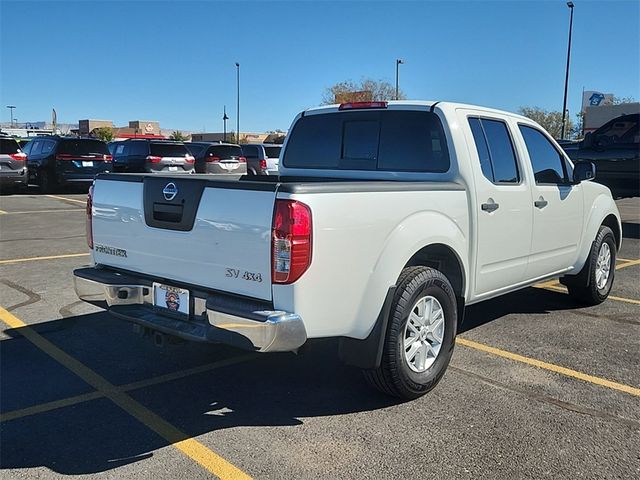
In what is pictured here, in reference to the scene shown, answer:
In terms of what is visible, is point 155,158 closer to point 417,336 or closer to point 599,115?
point 417,336

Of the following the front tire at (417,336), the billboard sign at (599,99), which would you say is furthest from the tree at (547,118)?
the front tire at (417,336)

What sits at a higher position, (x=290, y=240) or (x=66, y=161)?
(x=66, y=161)

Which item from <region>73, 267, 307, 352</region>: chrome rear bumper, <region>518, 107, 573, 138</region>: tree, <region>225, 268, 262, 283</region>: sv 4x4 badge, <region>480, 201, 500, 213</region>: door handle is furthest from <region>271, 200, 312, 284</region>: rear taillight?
<region>518, 107, 573, 138</region>: tree

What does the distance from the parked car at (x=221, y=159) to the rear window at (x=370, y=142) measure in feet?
53.2

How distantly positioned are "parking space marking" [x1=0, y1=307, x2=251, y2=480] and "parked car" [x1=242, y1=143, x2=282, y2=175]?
17.2 meters

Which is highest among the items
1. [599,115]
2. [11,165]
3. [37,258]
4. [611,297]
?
[599,115]

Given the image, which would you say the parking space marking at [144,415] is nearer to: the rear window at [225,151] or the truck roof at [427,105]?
the truck roof at [427,105]

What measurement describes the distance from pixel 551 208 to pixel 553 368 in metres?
1.53

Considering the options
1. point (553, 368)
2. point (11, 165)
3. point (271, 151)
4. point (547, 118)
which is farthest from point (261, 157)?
point (547, 118)

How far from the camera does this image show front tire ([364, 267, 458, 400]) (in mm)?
3719

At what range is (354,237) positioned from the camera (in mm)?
3406

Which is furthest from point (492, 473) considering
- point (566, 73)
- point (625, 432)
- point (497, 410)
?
point (566, 73)

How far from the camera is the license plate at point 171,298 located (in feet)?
11.9

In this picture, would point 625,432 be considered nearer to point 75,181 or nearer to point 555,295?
point 555,295
